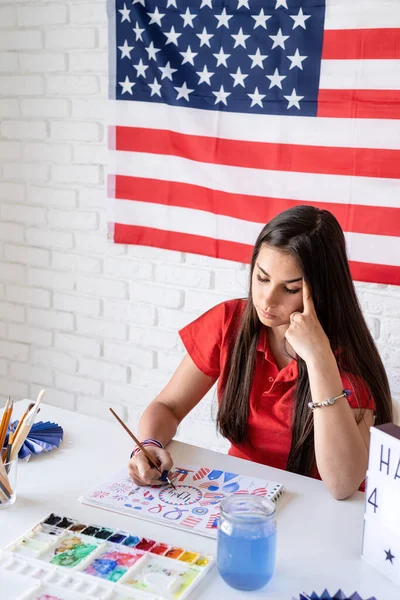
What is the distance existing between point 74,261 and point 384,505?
1.82 metres

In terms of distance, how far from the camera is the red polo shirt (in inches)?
62.7

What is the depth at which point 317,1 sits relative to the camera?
2043 millimetres

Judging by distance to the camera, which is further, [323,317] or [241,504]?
[323,317]

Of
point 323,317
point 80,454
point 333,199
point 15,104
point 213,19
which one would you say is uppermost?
point 213,19

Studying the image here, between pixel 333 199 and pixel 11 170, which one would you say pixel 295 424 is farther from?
pixel 11 170

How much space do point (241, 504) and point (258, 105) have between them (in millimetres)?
1439

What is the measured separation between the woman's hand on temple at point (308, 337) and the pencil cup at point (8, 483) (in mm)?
561

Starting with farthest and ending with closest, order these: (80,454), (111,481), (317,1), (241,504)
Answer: (317,1) → (80,454) → (111,481) → (241,504)

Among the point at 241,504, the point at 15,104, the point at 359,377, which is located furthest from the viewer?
the point at 15,104

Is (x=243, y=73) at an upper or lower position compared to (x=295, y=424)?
upper

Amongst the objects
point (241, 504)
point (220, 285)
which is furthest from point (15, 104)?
point (241, 504)

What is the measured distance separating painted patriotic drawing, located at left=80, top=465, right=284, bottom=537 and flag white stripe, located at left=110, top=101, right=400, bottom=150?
1.10 m

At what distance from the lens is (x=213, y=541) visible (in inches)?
44.7

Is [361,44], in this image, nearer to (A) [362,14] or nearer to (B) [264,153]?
(A) [362,14]
